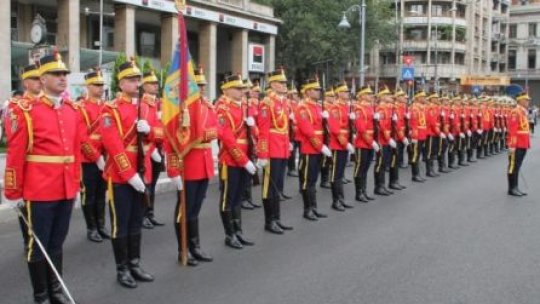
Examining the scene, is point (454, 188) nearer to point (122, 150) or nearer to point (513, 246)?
point (513, 246)

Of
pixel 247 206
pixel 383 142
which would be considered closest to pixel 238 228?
pixel 247 206

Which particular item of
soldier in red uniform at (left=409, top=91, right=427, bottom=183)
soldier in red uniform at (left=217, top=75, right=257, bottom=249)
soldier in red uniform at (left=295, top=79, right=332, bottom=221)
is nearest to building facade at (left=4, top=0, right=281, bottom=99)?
soldier in red uniform at (left=409, top=91, right=427, bottom=183)

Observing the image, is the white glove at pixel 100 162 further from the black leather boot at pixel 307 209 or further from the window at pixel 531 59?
the window at pixel 531 59

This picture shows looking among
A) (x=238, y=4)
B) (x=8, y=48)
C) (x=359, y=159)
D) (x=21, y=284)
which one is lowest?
(x=21, y=284)

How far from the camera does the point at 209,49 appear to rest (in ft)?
125

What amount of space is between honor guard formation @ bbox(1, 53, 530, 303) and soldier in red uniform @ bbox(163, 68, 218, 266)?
11 millimetres

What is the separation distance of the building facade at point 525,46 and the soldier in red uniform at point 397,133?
7965 centimetres

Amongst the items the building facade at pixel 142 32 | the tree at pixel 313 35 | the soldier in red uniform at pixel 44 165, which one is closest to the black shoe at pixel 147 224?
the soldier in red uniform at pixel 44 165

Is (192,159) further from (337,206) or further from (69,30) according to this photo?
(69,30)

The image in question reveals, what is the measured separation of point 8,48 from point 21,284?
21017 mm

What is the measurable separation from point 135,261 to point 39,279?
1.07 metres

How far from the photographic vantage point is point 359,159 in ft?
35.6

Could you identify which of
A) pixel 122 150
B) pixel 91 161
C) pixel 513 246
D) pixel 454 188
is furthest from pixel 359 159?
pixel 122 150

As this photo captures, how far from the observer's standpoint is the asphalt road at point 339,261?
5.54 metres
